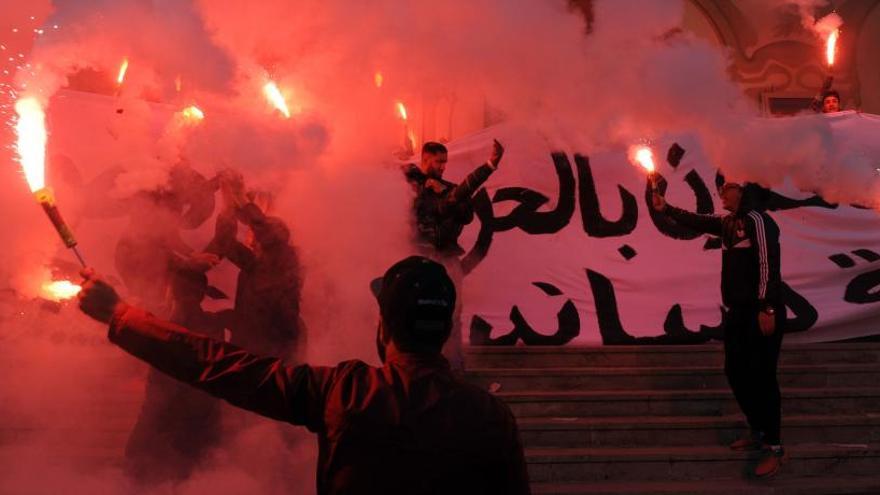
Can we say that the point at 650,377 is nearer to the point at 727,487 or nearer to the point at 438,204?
the point at 727,487

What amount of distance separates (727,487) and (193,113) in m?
4.41

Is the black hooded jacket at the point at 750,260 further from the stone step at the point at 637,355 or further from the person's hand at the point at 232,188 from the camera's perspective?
the person's hand at the point at 232,188

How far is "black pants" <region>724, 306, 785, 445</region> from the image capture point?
455 centimetres

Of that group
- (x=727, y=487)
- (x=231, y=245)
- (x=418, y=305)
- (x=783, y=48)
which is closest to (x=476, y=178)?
(x=231, y=245)

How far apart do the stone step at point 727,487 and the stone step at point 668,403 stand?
0.76m

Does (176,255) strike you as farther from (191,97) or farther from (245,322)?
(191,97)

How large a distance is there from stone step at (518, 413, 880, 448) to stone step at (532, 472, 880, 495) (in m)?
0.41

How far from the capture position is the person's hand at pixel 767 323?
4.53m

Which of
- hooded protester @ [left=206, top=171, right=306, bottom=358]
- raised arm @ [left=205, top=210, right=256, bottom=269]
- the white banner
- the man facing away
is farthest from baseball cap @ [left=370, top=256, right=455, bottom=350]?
the white banner

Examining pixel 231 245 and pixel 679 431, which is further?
pixel 679 431

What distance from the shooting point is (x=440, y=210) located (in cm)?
499

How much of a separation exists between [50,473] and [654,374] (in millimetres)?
4384

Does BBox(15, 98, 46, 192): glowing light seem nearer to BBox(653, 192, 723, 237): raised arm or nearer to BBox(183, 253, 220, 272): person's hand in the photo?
BBox(183, 253, 220, 272): person's hand

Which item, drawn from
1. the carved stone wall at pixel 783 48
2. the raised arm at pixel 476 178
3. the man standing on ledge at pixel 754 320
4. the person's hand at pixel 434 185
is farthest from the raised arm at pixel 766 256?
the carved stone wall at pixel 783 48
